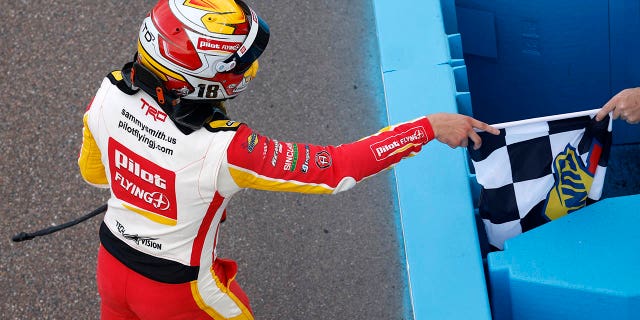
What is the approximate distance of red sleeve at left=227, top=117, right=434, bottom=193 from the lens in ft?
6.41

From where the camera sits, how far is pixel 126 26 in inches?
154

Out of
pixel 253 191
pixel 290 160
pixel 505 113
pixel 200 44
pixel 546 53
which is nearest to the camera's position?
pixel 200 44

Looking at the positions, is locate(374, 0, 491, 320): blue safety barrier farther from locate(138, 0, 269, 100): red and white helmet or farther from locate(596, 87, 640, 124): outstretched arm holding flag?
locate(138, 0, 269, 100): red and white helmet

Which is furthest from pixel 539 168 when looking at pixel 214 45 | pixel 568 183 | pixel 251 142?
pixel 214 45

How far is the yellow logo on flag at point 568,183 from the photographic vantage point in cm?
217

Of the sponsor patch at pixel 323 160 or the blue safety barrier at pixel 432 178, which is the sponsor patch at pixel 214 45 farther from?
the blue safety barrier at pixel 432 178

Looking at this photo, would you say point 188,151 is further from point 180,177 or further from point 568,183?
point 568,183

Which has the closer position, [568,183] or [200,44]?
[200,44]

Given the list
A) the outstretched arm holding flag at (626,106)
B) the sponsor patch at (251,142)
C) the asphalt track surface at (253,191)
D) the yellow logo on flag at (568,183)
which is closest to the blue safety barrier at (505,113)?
the yellow logo on flag at (568,183)

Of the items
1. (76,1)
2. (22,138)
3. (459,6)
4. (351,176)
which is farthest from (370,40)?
(351,176)

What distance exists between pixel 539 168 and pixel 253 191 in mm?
1664

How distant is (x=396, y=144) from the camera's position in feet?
6.51

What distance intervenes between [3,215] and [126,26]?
1.15m

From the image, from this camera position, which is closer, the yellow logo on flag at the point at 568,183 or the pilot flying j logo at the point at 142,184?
the pilot flying j logo at the point at 142,184
